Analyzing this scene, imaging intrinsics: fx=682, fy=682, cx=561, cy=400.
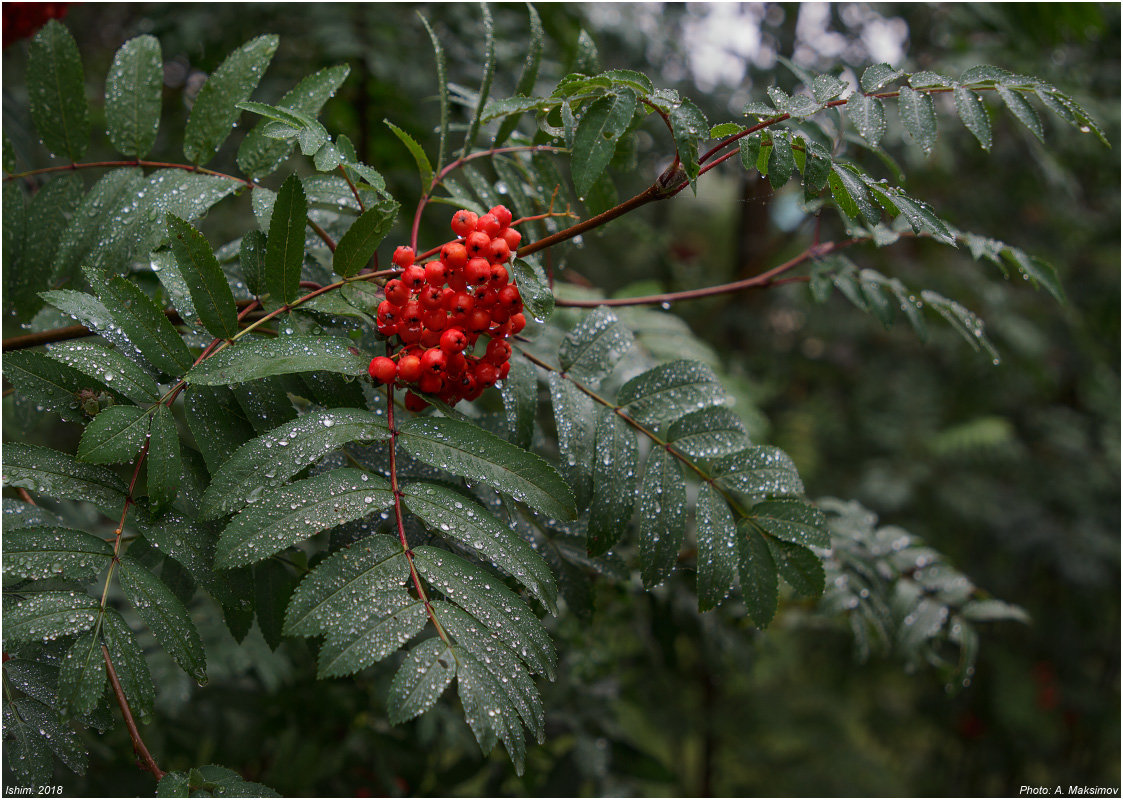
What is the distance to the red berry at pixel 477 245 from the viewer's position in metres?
0.80

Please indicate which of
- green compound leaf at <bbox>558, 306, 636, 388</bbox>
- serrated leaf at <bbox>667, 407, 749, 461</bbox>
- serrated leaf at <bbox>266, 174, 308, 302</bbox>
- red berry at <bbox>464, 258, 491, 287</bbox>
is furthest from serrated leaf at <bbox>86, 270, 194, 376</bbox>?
serrated leaf at <bbox>667, 407, 749, 461</bbox>

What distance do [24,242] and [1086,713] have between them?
4.04 m

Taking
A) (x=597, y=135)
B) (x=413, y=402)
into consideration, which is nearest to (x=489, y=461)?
(x=413, y=402)

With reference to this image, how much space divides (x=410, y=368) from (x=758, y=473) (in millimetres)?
502

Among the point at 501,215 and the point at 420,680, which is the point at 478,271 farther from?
the point at 420,680

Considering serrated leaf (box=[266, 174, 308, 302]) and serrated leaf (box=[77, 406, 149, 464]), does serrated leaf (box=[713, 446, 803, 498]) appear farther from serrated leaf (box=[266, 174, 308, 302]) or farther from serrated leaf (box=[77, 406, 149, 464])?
serrated leaf (box=[77, 406, 149, 464])

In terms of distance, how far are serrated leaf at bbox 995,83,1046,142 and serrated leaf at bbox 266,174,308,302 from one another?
2.85 ft

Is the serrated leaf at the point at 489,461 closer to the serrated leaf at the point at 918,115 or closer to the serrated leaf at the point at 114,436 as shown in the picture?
the serrated leaf at the point at 114,436

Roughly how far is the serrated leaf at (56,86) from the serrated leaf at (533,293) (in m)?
0.74

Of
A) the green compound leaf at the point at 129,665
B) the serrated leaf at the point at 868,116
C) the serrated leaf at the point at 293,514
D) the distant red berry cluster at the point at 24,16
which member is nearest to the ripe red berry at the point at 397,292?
the serrated leaf at the point at 293,514

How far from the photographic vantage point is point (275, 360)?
746mm

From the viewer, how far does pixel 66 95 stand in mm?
1025

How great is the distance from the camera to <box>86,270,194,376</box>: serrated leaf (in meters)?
0.79

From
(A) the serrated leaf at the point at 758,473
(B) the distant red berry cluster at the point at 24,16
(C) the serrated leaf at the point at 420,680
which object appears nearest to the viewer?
(C) the serrated leaf at the point at 420,680
